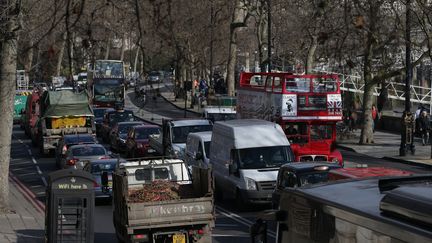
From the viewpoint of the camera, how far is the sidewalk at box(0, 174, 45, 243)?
19406 mm

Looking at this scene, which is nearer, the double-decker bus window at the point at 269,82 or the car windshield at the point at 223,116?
Answer: the double-decker bus window at the point at 269,82

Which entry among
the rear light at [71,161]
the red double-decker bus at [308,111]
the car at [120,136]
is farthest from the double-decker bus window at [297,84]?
the car at [120,136]

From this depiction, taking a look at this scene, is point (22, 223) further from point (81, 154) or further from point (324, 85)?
point (324, 85)

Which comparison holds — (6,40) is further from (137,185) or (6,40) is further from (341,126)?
(341,126)

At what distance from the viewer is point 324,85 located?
32938mm

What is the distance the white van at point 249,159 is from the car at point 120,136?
1746cm

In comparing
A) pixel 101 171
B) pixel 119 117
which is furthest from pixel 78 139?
pixel 119 117

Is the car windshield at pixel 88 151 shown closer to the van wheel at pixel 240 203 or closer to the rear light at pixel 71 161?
the rear light at pixel 71 161

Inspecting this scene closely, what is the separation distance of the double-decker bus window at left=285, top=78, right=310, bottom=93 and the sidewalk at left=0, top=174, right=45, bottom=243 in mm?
10969

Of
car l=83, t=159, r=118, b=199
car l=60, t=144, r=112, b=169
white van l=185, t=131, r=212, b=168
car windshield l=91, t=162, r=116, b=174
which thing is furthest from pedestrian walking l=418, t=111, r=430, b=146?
car windshield l=91, t=162, r=116, b=174

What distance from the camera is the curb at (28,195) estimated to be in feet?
83.9

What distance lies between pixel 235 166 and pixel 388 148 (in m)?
18.8

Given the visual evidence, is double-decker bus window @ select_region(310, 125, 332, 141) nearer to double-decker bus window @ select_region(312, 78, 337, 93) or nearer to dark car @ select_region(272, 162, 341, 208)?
double-decker bus window @ select_region(312, 78, 337, 93)

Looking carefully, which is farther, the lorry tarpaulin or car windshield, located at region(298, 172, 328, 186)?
the lorry tarpaulin
